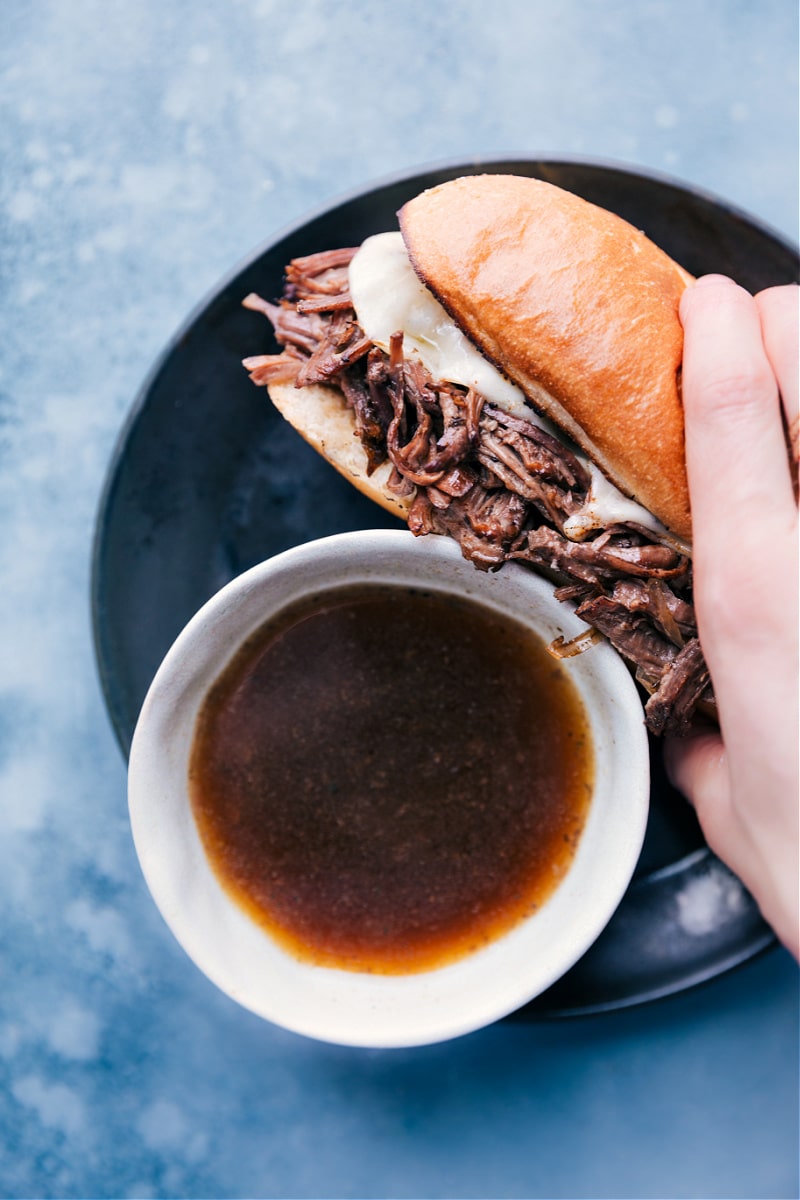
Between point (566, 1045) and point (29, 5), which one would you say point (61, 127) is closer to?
point (29, 5)

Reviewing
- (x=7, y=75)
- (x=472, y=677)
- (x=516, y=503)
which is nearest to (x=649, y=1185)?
(x=472, y=677)

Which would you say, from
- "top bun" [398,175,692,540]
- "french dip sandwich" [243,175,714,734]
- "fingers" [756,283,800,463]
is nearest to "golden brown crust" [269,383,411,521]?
"french dip sandwich" [243,175,714,734]

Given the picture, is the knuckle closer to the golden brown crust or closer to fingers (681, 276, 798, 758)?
fingers (681, 276, 798, 758)

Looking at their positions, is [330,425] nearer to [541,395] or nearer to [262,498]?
[262,498]

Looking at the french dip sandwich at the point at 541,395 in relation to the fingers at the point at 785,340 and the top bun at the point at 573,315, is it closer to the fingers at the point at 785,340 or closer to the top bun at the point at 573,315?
the top bun at the point at 573,315

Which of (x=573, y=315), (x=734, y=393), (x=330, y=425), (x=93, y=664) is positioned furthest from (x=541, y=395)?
(x=93, y=664)

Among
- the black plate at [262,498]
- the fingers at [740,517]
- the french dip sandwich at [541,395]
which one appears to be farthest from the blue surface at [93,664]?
the fingers at [740,517]
